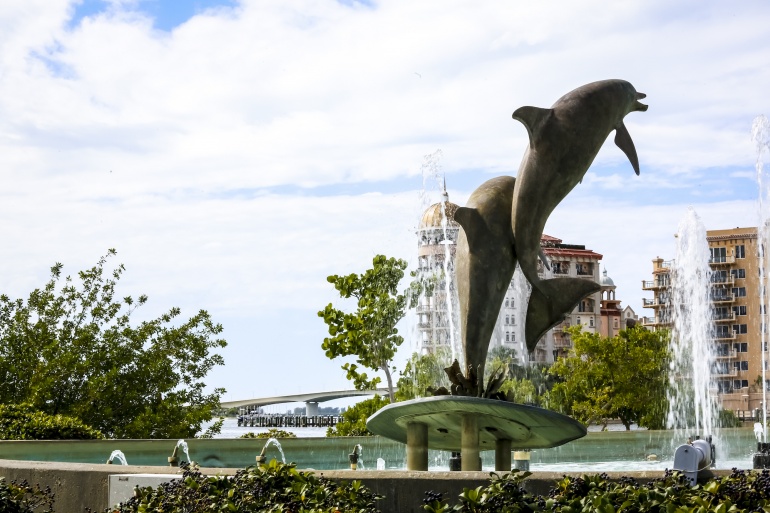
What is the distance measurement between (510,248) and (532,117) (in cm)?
134

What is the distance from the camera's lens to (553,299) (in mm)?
12031

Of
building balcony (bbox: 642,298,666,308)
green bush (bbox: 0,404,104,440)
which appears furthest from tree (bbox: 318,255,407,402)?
building balcony (bbox: 642,298,666,308)

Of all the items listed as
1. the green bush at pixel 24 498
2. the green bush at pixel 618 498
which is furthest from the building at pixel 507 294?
the green bush at pixel 618 498

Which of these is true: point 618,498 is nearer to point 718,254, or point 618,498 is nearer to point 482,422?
point 482,422

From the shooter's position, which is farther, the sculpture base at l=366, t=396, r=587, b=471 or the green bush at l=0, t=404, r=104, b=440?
the green bush at l=0, t=404, r=104, b=440

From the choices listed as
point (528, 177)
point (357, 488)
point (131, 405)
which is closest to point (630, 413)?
point (131, 405)

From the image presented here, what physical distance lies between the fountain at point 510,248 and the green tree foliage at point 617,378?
3886 centimetres

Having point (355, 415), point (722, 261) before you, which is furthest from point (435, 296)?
point (722, 261)

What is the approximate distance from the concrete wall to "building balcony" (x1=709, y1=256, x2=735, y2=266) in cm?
8398

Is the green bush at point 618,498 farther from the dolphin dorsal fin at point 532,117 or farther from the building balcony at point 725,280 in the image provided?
the building balcony at point 725,280

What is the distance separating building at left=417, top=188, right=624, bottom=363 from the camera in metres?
38.0

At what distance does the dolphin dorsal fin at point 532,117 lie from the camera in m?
11.2

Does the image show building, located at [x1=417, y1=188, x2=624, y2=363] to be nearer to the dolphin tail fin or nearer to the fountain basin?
the dolphin tail fin

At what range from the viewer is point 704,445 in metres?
8.88
